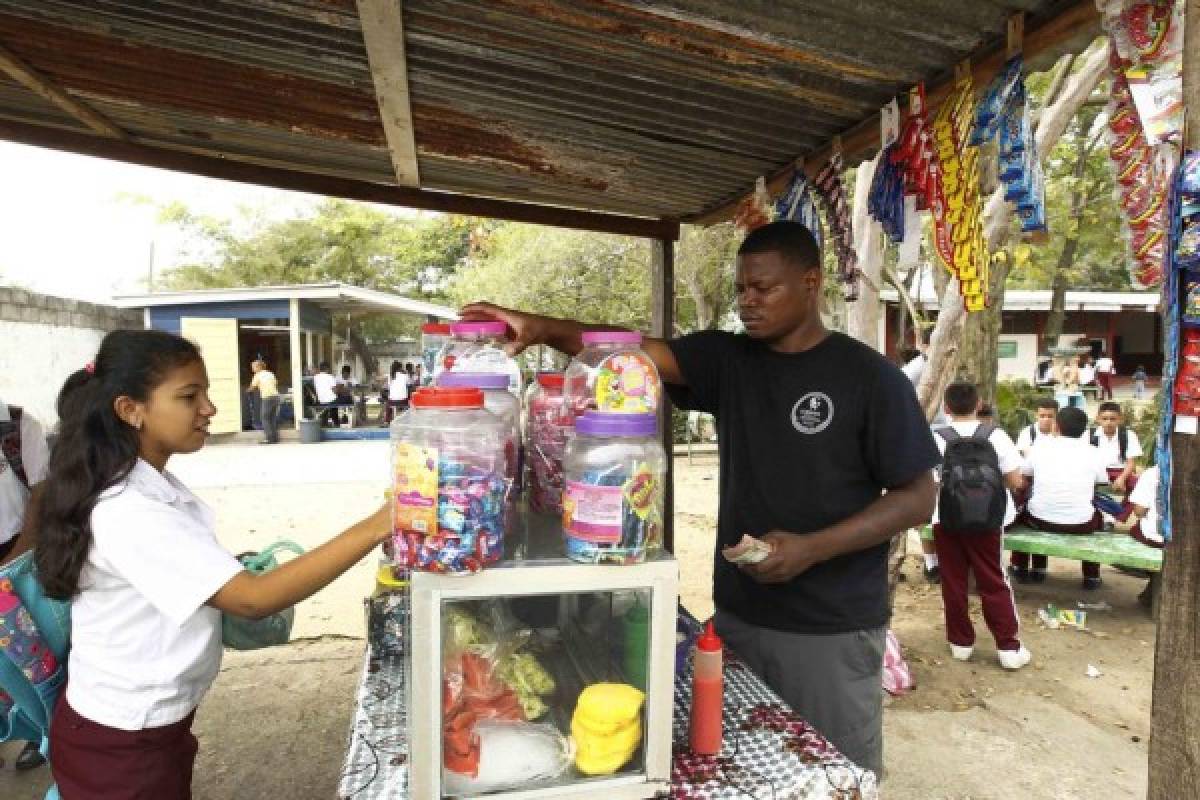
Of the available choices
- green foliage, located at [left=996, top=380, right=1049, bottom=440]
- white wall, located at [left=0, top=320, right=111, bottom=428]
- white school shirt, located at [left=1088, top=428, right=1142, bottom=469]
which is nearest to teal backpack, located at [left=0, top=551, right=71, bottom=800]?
white school shirt, located at [left=1088, top=428, right=1142, bottom=469]

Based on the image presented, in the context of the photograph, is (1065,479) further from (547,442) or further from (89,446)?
(89,446)

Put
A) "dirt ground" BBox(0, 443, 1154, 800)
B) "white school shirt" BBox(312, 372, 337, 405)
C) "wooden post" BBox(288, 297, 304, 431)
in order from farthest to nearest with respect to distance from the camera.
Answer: "white school shirt" BBox(312, 372, 337, 405) → "wooden post" BBox(288, 297, 304, 431) → "dirt ground" BBox(0, 443, 1154, 800)

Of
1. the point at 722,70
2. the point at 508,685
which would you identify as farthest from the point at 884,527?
the point at 722,70

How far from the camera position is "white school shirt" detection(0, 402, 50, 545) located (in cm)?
303

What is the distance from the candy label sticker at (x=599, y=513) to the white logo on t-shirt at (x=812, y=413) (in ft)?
3.33

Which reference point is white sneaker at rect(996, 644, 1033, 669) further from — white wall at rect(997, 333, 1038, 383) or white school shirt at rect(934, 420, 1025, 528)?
white wall at rect(997, 333, 1038, 383)

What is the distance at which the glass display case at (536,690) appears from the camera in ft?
4.10

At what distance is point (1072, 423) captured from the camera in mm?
5969

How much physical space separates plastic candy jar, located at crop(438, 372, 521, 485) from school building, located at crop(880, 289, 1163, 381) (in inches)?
750

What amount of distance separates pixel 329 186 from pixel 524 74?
1770mm

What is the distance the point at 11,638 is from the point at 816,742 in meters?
1.99

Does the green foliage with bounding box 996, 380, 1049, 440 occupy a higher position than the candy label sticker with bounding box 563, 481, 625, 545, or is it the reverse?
the candy label sticker with bounding box 563, 481, 625, 545

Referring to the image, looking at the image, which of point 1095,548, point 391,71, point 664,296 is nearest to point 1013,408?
point 1095,548

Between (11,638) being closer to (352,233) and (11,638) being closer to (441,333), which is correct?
(441,333)
